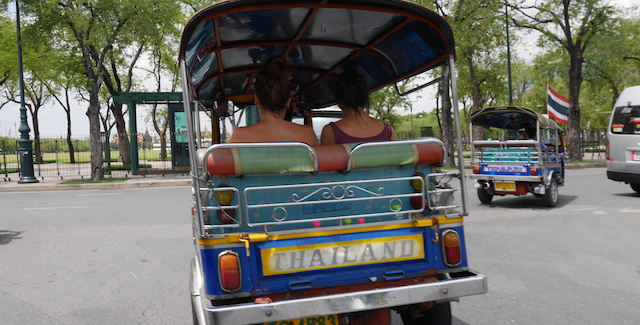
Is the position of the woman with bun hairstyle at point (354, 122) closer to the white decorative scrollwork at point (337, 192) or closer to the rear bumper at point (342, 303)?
the white decorative scrollwork at point (337, 192)

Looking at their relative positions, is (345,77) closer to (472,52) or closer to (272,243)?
(272,243)

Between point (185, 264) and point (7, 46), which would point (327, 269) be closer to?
point (185, 264)

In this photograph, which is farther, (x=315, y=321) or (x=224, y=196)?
(x=224, y=196)

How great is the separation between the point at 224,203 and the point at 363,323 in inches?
39.6

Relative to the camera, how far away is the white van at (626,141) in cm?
1035

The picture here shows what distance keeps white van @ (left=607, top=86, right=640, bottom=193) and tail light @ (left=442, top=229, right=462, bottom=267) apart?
9.20 metres

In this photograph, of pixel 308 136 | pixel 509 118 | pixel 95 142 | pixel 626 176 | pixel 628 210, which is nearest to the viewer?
pixel 308 136

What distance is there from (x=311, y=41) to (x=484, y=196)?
6894mm

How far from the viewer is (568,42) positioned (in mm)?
22500

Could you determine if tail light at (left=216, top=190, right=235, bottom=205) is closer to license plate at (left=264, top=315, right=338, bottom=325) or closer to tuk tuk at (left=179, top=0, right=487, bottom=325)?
tuk tuk at (left=179, top=0, right=487, bottom=325)

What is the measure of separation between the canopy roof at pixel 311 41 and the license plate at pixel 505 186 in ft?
17.3

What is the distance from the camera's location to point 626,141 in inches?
415

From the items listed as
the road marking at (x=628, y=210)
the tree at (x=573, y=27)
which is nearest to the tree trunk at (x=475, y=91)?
the tree at (x=573, y=27)

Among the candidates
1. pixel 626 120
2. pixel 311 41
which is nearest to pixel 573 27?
pixel 626 120
